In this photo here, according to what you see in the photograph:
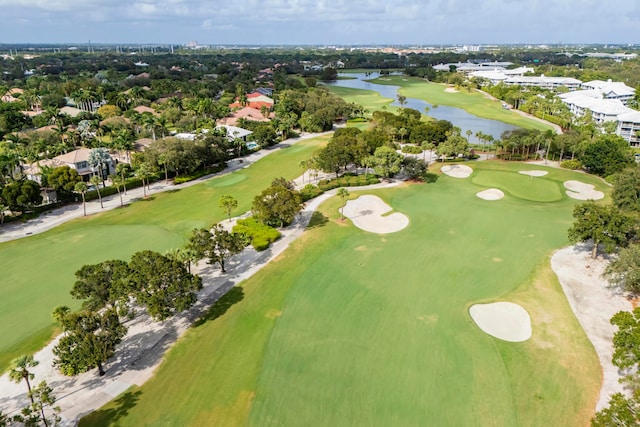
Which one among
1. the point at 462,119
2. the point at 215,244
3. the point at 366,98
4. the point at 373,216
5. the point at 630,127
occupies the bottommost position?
the point at 373,216

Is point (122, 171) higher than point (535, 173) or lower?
higher

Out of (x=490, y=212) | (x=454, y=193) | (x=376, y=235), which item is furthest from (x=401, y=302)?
(x=454, y=193)

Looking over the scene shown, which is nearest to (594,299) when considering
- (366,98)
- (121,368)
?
(121,368)

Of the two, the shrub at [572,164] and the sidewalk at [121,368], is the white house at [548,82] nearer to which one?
the shrub at [572,164]

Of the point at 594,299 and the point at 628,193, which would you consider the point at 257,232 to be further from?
the point at 628,193

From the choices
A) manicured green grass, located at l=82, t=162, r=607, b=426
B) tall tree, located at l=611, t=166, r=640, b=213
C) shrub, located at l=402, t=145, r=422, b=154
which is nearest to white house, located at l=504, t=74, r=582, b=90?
shrub, located at l=402, t=145, r=422, b=154

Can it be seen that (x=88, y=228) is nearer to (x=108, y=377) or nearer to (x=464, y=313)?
(x=108, y=377)
